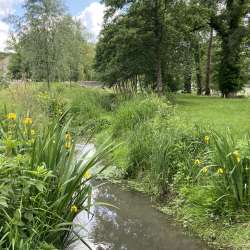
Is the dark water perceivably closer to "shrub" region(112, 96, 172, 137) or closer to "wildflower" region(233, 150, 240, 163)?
"wildflower" region(233, 150, 240, 163)

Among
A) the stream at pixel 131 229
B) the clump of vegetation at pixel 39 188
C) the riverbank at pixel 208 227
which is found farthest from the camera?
the stream at pixel 131 229

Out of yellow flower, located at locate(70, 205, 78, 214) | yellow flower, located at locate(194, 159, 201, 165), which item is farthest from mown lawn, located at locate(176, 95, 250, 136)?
yellow flower, located at locate(70, 205, 78, 214)

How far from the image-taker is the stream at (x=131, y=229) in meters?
4.44

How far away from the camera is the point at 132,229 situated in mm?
A: 4926

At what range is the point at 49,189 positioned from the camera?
3.22m

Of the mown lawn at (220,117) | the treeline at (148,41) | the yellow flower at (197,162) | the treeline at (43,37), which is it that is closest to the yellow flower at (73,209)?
the yellow flower at (197,162)

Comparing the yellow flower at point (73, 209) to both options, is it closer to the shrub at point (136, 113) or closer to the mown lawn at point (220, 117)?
the mown lawn at point (220, 117)

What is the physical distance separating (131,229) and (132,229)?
0.01 meters

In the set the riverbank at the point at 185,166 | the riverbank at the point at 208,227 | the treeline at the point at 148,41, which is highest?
the treeline at the point at 148,41

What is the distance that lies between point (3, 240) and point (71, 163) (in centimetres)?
100

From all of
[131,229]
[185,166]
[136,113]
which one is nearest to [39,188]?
[131,229]

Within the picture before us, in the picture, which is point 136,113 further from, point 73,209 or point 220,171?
point 73,209

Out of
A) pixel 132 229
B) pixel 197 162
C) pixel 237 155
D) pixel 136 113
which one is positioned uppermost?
pixel 136 113

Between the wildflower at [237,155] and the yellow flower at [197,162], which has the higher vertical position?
the wildflower at [237,155]
